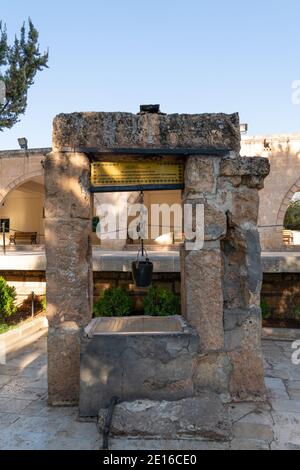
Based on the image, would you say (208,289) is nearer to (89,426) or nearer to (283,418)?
(283,418)

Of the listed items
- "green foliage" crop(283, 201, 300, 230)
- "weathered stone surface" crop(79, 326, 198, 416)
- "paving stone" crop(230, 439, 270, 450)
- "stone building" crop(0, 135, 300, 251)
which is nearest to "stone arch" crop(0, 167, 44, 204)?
"stone building" crop(0, 135, 300, 251)

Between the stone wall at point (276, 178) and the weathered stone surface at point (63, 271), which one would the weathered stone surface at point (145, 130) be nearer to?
the weathered stone surface at point (63, 271)

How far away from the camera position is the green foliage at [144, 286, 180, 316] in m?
6.25

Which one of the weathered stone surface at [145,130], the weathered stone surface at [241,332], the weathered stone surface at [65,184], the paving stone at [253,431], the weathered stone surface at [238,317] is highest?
the weathered stone surface at [145,130]

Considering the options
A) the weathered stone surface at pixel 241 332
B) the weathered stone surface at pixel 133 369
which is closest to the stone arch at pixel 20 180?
the weathered stone surface at pixel 133 369

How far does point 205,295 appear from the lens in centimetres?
369

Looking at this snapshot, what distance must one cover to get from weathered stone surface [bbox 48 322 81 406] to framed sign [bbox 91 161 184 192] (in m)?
1.60

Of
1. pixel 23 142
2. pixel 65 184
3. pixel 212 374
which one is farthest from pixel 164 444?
pixel 23 142

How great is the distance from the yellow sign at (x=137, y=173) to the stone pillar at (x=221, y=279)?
21 cm

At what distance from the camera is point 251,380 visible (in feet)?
12.2

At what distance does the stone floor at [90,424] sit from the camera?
288cm

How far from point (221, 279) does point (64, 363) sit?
6.24 feet

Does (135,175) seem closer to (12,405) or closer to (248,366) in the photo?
(248,366)
